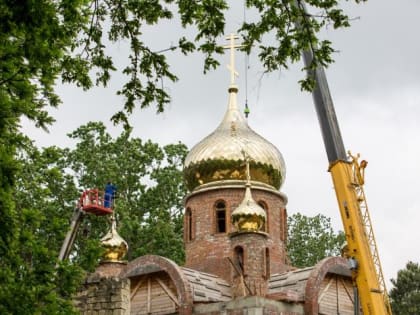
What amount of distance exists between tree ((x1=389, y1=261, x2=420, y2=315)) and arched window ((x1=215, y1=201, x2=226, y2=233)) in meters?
11.1

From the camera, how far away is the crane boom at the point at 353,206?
560 inches

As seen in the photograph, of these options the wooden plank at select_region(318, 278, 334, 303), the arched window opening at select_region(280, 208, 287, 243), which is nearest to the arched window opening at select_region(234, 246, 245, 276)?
the wooden plank at select_region(318, 278, 334, 303)

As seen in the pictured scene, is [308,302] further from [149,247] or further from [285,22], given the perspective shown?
[285,22]

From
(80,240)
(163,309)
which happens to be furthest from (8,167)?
(80,240)

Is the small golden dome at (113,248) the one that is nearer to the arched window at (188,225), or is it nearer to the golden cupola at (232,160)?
the arched window at (188,225)

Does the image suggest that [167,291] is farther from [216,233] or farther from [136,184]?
[136,184]

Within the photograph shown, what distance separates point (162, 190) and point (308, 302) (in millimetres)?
10044

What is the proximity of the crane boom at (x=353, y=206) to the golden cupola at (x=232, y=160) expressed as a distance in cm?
738

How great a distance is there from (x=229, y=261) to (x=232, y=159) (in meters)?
3.09

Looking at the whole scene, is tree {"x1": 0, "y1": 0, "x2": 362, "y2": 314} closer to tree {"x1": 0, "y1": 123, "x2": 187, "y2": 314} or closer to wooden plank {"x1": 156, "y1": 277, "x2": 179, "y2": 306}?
wooden plank {"x1": 156, "y1": 277, "x2": 179, "y2": 306}

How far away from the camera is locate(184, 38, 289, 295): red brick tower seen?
21.9m

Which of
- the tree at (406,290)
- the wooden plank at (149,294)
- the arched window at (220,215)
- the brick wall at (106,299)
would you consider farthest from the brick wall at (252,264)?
the tree at (406,290)

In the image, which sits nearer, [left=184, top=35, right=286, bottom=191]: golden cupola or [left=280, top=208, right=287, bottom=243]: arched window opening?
[left=184, top=35, right=286, bottom=191]: golden cupola

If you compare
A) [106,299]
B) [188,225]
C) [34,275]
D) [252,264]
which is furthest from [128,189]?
[34,275]
